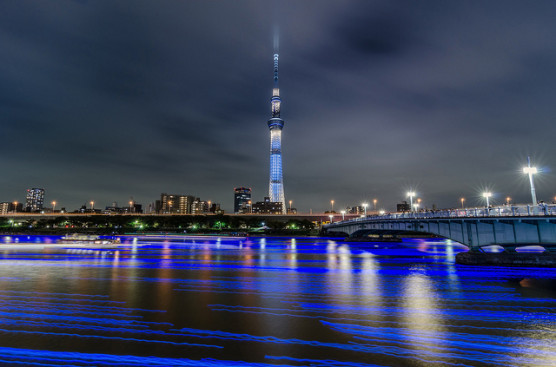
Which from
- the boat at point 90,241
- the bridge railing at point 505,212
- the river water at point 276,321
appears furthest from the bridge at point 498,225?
the boat at point 90,241

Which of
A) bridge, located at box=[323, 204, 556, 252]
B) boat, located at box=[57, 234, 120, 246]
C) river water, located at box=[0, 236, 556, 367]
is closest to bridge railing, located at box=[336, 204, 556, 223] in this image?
bridge, located at box=[323, 204, 556, 252]

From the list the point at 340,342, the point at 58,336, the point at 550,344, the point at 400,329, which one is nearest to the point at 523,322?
the point at 550,344

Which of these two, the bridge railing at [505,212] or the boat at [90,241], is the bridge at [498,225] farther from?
the boat at [90,241]

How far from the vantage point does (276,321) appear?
Answer: 51.2 feet

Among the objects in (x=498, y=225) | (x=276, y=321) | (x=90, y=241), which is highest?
(x=498, y=225)

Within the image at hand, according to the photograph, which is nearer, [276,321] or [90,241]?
[276,321]

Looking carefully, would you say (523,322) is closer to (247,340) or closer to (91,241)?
(247,340)

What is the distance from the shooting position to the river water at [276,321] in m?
11.3

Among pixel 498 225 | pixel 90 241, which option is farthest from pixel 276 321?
pixel 90 241

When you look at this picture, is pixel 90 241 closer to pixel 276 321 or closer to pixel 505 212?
pixel 276 321

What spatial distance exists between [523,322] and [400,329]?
24.0 ft

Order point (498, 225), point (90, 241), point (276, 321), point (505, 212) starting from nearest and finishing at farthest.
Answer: point (276, 321) < point (505, 212) < point (498, 225) < point (90, 241)

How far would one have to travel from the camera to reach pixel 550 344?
1261cm

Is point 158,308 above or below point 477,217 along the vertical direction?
below
